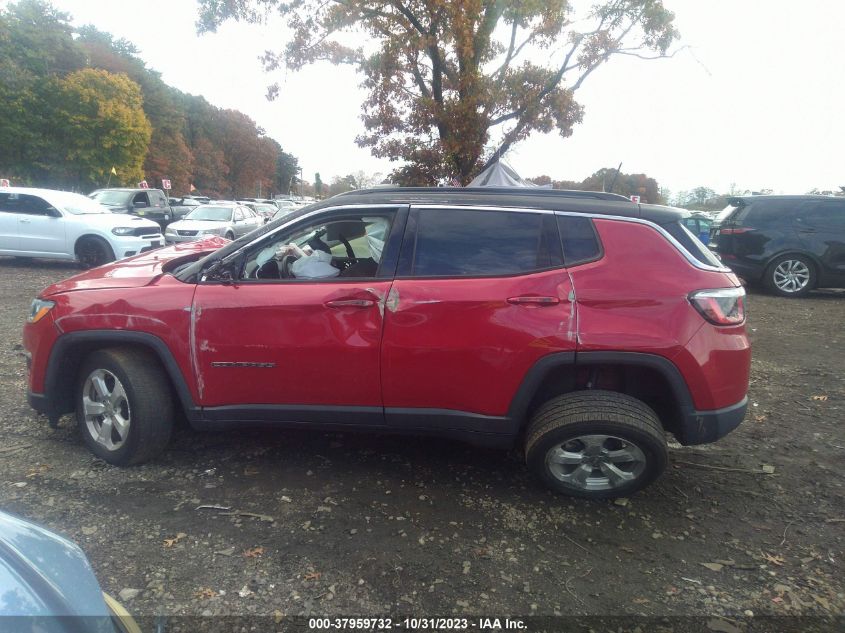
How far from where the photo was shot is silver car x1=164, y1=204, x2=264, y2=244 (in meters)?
14.2

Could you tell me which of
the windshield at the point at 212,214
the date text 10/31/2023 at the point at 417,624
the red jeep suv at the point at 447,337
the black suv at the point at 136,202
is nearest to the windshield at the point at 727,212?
the red jeep suv at the point at 447,337

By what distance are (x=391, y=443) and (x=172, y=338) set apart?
5.17 ft

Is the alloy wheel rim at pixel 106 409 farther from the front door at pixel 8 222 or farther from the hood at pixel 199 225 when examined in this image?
the hood at pixel 199 225

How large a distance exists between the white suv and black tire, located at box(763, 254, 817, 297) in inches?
464

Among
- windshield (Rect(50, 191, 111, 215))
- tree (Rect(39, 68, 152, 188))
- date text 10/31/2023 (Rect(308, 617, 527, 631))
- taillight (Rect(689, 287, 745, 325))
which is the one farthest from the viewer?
tree (Rect(39, 68, 152, 188))

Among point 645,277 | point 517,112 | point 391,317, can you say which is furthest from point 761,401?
point 517,112

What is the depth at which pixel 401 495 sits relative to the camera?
128 inches

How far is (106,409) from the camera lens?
11.4ft

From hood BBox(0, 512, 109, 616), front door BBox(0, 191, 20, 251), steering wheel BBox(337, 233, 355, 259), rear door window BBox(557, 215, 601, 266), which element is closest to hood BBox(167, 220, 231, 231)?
front door BBox(0, 191, 20, 251)

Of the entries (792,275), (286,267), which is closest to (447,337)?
(286,267)

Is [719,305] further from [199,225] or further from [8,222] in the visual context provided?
[199,225]

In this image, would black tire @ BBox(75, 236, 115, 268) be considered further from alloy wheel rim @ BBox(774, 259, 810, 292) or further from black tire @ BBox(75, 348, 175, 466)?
alloy wheel rim @ BBox(774, 259, 810, 292)

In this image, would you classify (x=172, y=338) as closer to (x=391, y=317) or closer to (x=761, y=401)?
(x=391, y=317)

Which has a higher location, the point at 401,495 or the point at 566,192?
the point at 566,192
